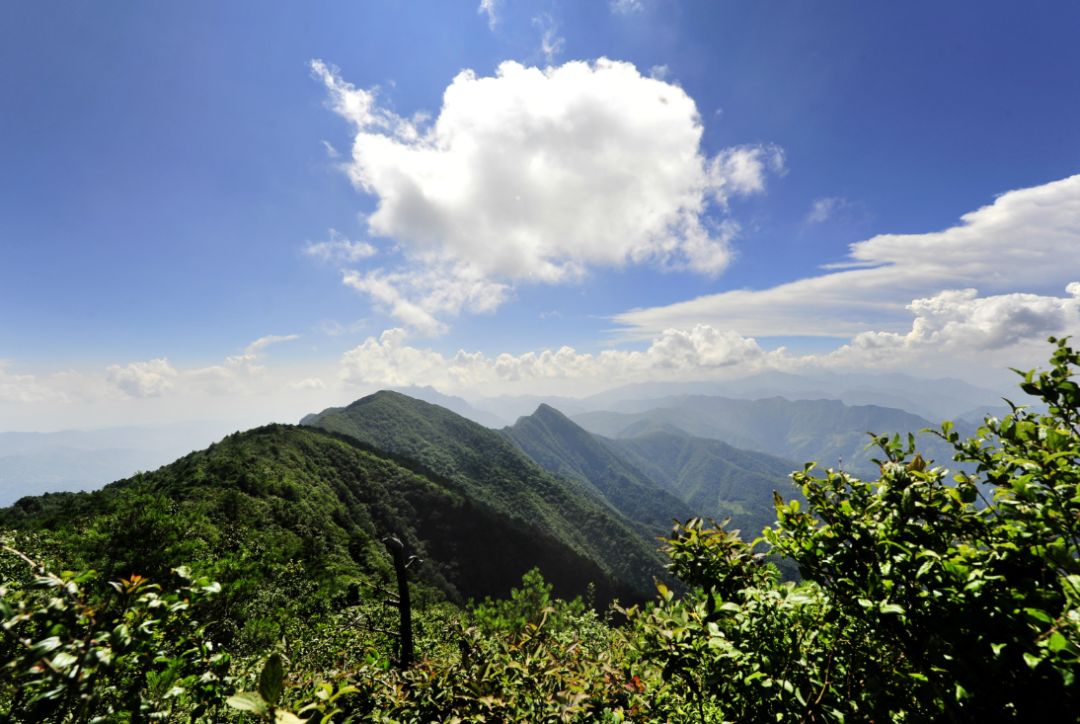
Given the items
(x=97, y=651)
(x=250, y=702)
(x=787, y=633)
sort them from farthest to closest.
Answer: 1. (x=787, y=633)
2. (x=250, y=702)
3. (x=97, y=651)

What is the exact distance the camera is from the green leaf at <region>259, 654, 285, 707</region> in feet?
6.56

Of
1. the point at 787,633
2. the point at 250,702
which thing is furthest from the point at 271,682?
the point at 787,633

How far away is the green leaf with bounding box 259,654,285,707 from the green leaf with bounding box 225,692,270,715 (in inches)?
1.0

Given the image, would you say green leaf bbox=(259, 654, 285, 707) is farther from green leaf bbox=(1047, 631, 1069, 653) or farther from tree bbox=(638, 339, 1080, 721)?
green leaf bbox=(1047, 631, 1069, 653)

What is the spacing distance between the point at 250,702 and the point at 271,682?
0.37 feet

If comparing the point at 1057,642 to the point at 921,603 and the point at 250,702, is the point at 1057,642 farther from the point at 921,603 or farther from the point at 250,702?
the point at 250,702

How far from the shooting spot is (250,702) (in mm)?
1986

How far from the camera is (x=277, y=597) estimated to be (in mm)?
23172

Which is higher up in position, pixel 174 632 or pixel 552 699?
pixel 174 632

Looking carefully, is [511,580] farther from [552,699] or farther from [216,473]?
[552,699]

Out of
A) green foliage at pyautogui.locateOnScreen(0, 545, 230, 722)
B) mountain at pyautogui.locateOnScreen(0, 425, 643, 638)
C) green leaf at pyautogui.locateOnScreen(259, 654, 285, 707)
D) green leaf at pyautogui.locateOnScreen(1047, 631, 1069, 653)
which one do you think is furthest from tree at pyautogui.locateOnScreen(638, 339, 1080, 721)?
mountain at pyautogui.locateOnScreen(0, 425, 643, 638)

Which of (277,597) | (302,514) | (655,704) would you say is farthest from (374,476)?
(655,704)

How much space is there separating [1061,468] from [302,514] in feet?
327

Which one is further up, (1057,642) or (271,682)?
(271,682)
